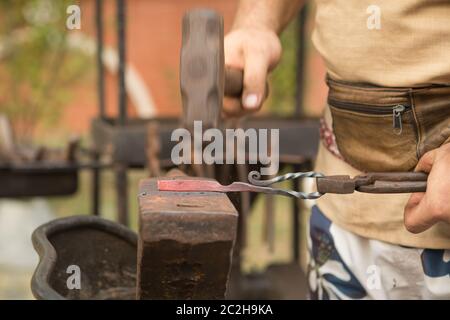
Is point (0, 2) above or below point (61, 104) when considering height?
above

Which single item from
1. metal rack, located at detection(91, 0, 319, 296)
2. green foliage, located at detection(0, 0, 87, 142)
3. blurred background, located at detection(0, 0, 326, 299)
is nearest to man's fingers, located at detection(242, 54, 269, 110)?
metal rack, located at detection(91, 0, 319, 296)

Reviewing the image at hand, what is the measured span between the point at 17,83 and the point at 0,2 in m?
0.88

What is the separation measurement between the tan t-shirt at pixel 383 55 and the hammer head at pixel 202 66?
0.36 m

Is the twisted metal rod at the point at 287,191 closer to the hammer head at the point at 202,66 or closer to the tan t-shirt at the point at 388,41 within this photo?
the hammer head at the point at 202,66

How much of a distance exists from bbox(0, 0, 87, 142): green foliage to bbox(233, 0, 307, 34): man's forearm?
600 centimetres

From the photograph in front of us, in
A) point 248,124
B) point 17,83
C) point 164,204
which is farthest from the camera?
point 17,83

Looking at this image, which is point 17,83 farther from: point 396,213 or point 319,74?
point 396,213

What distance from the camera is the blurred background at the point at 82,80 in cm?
685

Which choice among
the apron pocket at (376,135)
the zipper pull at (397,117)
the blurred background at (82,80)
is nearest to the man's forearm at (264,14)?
the apron pocket at (376,135)

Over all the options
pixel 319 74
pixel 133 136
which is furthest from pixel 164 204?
pixel 319 74

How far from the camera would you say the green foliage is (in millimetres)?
7543

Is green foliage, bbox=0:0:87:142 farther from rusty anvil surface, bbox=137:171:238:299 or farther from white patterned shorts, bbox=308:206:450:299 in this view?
rusty anvil surface, bbox=137:171:238:299

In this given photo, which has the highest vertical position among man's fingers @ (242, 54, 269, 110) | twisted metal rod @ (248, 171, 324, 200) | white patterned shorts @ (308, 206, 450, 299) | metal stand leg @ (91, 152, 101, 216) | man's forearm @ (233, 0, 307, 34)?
man's forearm @ (233, 0, 307, 34)

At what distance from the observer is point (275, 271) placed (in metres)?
4.23
